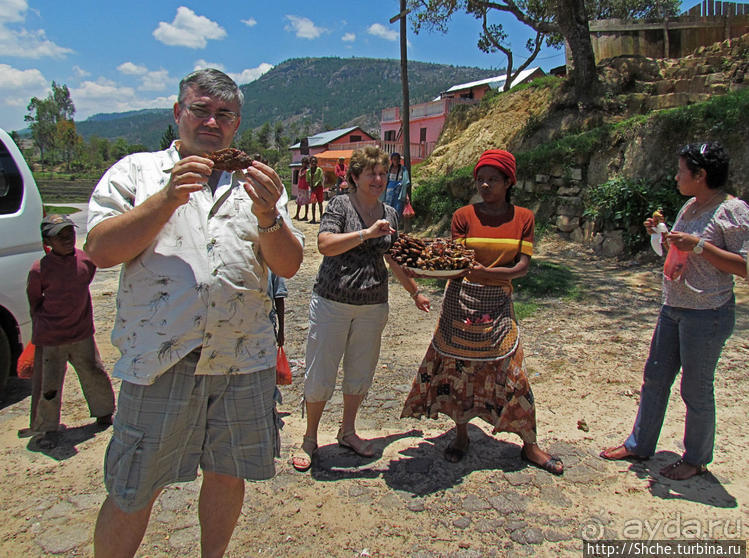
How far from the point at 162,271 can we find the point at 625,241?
27.3 feet

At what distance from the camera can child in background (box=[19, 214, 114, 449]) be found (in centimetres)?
354

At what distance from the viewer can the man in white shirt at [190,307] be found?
1.82m

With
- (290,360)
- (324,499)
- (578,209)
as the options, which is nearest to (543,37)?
(578,209)

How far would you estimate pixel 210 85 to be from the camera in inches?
76.8

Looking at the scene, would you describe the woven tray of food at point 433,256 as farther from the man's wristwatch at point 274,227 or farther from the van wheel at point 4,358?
the van wheel at point 4,358

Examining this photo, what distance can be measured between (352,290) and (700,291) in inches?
76.5

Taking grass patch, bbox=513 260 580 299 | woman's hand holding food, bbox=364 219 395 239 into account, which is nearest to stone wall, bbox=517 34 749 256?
grass patch, bbox=513 260 580 299

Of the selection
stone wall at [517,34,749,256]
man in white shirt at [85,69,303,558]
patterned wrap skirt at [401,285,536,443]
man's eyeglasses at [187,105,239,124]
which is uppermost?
stone wall at [517,34,749,256]

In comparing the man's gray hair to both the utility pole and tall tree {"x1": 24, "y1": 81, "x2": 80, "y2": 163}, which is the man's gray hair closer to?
the utility pole

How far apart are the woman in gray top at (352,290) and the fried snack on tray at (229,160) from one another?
1.14 meters

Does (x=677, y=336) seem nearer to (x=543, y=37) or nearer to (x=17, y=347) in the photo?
(x=17, y=347)

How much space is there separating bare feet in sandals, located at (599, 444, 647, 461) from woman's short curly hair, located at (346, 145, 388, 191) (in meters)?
2.30

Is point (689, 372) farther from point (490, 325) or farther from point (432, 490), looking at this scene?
point (432, 490)

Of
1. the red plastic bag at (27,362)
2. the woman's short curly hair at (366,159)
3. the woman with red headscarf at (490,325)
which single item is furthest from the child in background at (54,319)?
the woman with red headscarf at (490,325)
